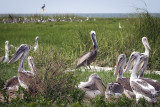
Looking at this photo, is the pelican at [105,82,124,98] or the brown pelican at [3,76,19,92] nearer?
the pelican at [105,82,124,98]

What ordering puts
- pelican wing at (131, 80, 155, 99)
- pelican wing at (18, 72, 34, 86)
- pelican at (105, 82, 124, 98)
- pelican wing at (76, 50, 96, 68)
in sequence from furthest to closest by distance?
pelican wing at (76, 50, 96, 68), pelican wing at (18, 72, 34, 86), pelican at (105, 82, 124, 98), pelican wing at (131, 80, 155, 99)

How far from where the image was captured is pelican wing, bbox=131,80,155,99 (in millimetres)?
5527

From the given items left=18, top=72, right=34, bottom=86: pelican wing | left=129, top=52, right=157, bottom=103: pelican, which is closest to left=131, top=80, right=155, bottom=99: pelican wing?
left=129, top=52, right=157, bottom=103: pelican

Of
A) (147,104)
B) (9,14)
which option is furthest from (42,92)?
(9,14)

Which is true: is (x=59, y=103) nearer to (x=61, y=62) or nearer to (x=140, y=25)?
(x=61, y=62)

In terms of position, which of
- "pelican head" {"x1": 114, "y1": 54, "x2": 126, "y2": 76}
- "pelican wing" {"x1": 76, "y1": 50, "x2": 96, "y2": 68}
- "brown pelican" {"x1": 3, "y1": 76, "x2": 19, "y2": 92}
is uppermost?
"pelican head" {"x1": 114, "y1": 54, "x2": 126, "y2": 76}

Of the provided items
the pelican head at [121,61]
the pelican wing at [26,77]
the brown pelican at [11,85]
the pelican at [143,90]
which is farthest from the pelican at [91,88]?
the brown pelican at [11,85]

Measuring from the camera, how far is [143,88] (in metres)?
5.64

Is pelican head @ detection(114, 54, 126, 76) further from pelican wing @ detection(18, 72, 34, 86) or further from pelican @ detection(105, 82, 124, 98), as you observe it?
pelican wing @ detection(18, 72, 34, 86)

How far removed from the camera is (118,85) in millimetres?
5793

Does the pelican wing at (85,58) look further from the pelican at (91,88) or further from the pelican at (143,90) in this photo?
the pelican at (143,90)

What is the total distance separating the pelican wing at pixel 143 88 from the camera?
553cm

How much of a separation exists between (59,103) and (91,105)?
0.68 meters

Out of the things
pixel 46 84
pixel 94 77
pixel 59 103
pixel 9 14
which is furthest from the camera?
pixel 9 14
